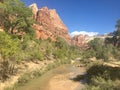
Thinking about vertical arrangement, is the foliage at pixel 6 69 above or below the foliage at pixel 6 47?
below

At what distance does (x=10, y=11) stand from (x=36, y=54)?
13.2 metres

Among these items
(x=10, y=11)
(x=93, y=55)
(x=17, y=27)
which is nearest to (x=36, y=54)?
(x=17, y=27)

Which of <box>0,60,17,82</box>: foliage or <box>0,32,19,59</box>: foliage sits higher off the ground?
<box>0,32,19,59</box>: foliage

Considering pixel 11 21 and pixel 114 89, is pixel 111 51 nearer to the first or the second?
pixel 11 21

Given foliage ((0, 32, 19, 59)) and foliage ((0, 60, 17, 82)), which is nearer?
foliage ((0, 32, 19, 59))

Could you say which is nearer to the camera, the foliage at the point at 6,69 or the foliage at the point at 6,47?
the foliage at the point at 6,47

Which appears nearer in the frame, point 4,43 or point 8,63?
point 4,43

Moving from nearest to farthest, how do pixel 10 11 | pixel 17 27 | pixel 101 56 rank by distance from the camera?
1. pixel 10 11
2. pixel 17 27
3. pixel 101 56

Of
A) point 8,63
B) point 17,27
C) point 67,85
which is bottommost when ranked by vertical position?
point 67,85

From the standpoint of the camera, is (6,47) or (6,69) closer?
(6,47)

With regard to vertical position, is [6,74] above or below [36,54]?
below

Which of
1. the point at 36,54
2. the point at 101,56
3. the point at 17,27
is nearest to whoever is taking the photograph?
the point at 17,27

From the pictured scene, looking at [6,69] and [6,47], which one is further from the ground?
[6,47]

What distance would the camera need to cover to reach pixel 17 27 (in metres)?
52.5
